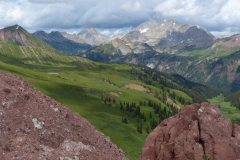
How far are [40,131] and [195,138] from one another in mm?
34335

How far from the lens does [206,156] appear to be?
62.8 m

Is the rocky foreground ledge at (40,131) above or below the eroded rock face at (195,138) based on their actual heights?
above

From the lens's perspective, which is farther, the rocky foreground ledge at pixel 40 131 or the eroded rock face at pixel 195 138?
the eroded rock face at pixel 195 138

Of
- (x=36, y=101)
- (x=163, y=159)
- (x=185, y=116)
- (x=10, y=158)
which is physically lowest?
(x=163, y=159)

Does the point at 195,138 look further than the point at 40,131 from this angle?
Yes

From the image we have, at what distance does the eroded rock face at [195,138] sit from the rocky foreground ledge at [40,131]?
26.9 m

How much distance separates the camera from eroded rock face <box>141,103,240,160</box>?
211 feet

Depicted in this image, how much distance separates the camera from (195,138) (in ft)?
215

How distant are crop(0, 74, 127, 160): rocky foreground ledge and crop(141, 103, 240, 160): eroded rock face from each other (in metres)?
26.9

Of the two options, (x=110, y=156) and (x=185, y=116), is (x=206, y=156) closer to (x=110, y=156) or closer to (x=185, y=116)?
(x=185, y=116)

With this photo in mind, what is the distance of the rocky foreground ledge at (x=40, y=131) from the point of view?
113ft

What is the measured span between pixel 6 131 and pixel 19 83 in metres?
6.20

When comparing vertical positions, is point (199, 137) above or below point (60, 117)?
below

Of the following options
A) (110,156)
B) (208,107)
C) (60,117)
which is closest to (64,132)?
(60,117)
